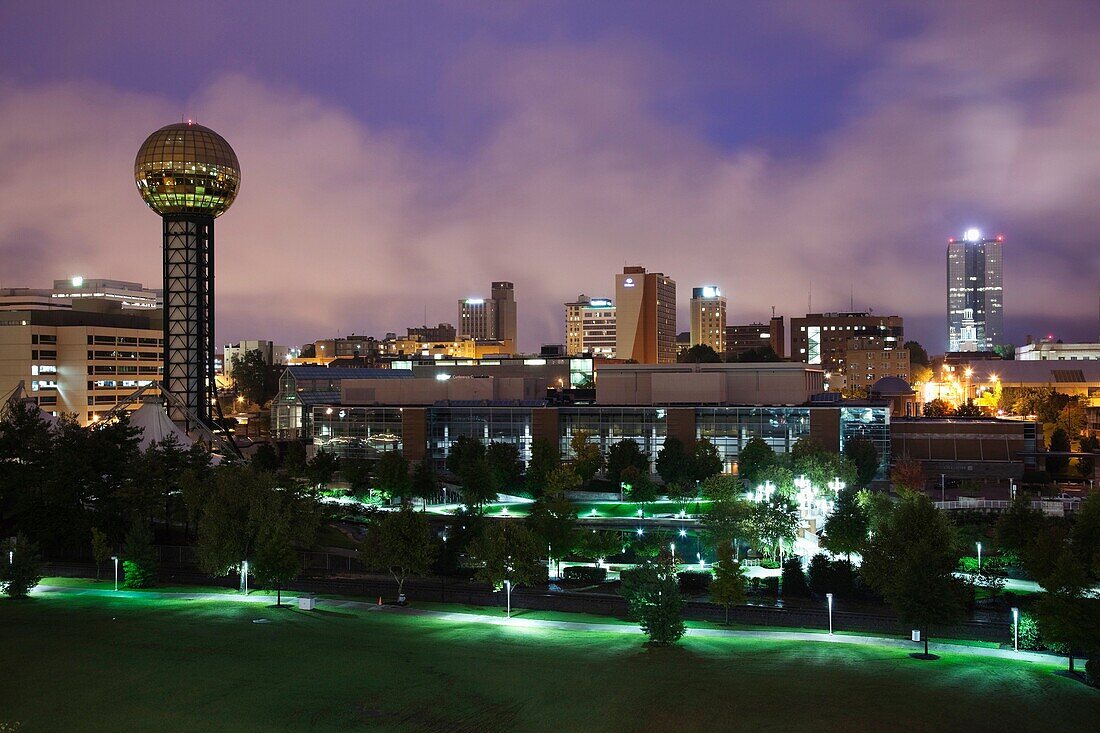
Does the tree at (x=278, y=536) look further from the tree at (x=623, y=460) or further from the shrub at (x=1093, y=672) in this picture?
the shrub at (x=1093, y=672)

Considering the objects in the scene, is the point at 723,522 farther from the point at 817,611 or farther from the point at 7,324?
the point at 7,324

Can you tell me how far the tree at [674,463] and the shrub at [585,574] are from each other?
72.7ft

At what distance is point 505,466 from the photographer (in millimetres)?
71438

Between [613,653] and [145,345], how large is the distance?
128m

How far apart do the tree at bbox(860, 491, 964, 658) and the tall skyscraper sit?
82.0 m

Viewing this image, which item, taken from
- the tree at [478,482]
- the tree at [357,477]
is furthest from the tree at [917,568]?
the tree at [357,477]

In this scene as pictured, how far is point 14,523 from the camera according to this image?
57.0 meters

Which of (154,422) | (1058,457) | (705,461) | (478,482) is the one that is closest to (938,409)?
(1058,457)

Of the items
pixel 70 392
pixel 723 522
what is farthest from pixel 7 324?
pixel 723 522

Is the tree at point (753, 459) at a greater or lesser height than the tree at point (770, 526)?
greater

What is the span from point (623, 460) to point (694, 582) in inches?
1026

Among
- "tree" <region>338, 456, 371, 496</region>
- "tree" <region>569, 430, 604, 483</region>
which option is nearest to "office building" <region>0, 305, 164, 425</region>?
"tree" <region>338, 456, 371, 496</region>

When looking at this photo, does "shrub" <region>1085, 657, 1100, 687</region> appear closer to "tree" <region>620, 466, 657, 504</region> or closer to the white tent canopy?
"tree" <region>620, 466, 657, 504</region>

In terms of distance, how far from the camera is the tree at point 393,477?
222 feet
